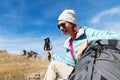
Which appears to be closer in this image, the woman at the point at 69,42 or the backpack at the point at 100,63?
the backpack at the point at 100,63

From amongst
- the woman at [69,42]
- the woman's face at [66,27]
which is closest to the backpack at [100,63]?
the woman at [69,42]

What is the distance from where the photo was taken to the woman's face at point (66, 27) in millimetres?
7035

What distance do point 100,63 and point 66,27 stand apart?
204cm

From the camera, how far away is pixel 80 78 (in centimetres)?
509

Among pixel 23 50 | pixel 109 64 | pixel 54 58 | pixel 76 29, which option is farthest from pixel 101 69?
pixel 23 50

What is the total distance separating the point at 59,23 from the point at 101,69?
7.28 ft

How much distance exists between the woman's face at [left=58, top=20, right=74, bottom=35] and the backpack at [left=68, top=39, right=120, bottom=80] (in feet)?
4.79

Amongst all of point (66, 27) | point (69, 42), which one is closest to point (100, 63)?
point (66, 27)

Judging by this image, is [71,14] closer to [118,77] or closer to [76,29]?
[76,29]

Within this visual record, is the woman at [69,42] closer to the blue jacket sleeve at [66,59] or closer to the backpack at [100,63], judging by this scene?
the blue jacket sleeve at [66,59]

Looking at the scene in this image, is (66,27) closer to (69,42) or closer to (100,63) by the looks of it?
(69,42)

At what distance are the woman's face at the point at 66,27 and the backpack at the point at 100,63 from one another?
1.46 m

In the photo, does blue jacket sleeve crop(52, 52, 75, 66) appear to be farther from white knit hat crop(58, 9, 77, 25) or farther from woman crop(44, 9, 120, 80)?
white knit hat crop(58, 9, 77, 25)

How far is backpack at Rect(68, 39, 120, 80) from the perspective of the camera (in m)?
4.99
